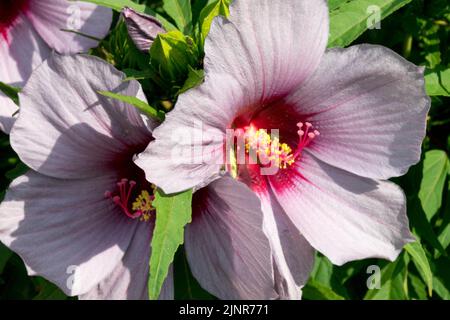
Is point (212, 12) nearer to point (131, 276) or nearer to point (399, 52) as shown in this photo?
point (131, 276)

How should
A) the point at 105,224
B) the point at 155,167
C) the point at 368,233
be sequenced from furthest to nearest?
the point at 105,224 < the point at 368,233 < the point at 155,167

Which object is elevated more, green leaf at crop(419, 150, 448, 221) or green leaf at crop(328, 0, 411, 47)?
green leaf at crop(328, 0, 411, 47)

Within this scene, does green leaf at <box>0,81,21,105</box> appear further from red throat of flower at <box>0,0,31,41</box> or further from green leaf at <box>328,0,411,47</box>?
green leaf at <box>328,0,411,47</box>

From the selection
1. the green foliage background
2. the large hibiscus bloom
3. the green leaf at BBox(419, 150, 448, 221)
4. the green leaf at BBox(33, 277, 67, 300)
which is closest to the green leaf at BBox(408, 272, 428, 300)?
the green foliage background

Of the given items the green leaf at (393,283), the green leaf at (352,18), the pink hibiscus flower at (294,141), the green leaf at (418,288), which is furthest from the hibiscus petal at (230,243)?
the green leaf at (418,288)

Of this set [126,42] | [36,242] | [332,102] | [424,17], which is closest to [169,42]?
[126,42]

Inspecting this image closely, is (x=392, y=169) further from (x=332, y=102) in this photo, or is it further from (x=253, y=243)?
(x=253, y=243)

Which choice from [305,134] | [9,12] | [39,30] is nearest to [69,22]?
[39,30]

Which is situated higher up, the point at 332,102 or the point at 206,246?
the point at 332,102
